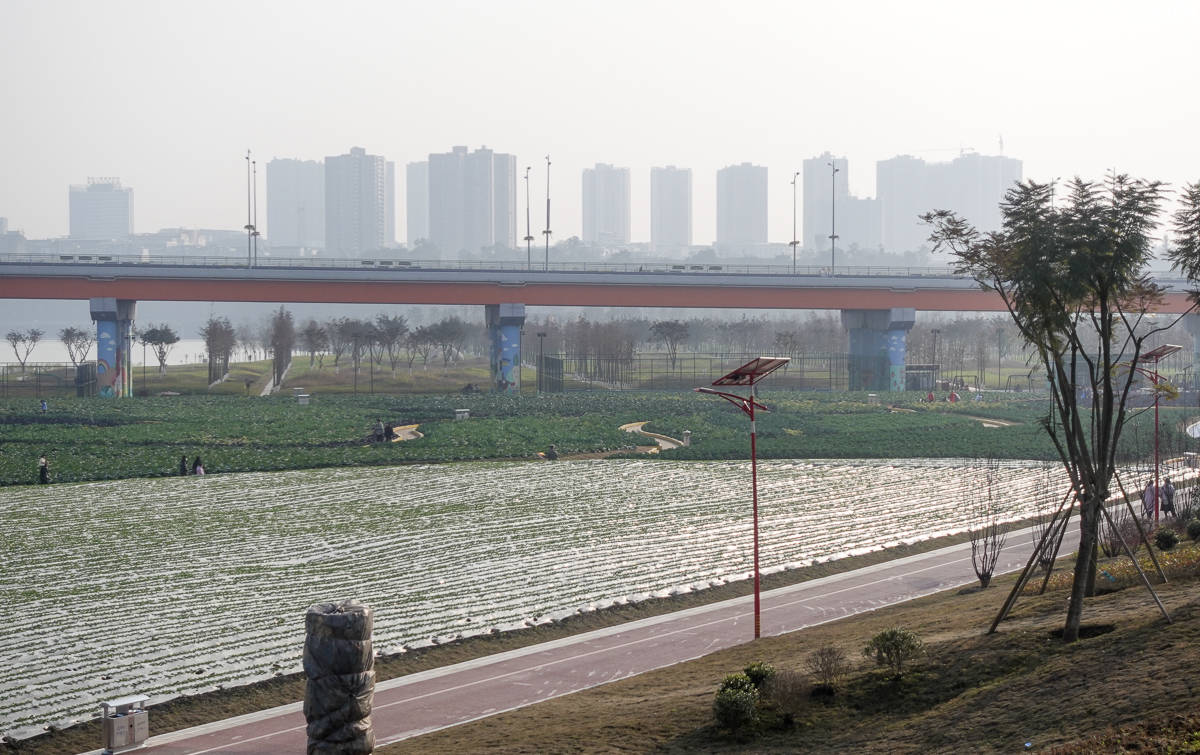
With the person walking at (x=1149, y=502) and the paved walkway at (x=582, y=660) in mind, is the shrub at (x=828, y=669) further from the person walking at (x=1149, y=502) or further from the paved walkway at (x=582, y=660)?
the person walking at (x=1149, y=502)

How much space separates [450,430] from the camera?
5881 centimetres

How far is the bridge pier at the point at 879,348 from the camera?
296 ft

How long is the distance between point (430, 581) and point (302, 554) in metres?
4.82

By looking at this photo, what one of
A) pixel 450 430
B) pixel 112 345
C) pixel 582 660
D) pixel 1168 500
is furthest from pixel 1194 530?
pixel 112 345

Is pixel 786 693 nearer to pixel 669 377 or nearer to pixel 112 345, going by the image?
pixel 112 345

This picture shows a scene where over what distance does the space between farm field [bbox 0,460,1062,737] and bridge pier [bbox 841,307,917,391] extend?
129ft

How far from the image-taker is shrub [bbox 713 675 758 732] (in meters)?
16.0

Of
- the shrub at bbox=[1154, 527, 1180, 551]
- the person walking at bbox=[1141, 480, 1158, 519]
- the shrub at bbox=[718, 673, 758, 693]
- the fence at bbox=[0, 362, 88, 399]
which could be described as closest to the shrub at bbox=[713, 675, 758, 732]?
the shrub at bbox=[718, 673, 758, 693]

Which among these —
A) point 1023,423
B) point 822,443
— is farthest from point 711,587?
point 1023,423

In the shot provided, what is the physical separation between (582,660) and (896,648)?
776 centimetres

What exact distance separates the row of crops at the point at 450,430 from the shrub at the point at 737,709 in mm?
36450

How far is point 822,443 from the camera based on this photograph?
185 feet

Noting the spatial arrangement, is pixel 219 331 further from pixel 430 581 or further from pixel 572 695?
pixel 572 695

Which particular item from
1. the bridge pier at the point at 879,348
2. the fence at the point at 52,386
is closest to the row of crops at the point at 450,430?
the fence at the point at 52,386
